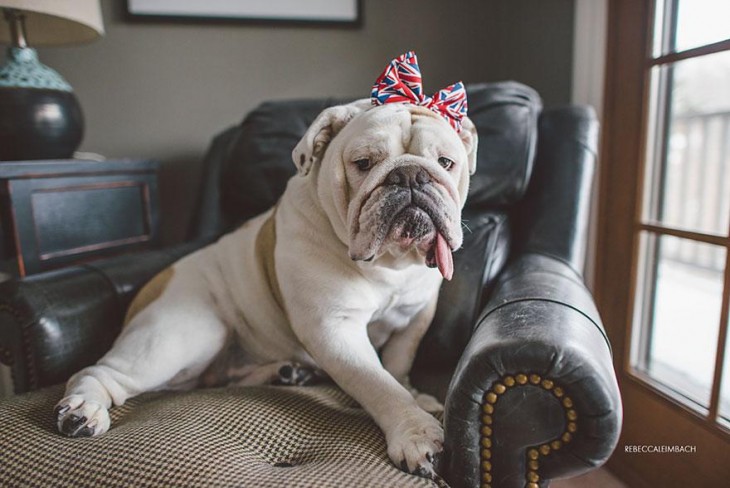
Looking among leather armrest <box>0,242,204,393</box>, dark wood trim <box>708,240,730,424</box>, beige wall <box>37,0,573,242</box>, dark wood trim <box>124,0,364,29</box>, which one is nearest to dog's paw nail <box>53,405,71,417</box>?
leather armrest <box>0,242,204,393</box>

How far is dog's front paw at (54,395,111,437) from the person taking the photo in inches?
31.8

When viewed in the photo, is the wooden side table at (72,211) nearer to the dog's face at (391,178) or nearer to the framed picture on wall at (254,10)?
the framed picture on wall at (254,10)

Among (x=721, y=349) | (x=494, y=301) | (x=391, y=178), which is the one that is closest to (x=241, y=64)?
(x=391, y=178)

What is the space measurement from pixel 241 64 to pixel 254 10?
0.68ft

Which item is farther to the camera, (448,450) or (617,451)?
(617,451)

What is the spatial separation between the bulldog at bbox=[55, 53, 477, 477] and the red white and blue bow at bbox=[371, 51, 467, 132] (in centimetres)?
1

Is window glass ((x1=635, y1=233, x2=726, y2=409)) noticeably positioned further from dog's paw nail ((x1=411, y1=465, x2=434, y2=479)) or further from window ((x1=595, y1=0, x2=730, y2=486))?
dog's paw nail ((x1=411, y1=465, x2=434, y2=479))

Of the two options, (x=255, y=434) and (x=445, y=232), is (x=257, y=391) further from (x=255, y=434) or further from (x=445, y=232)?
(x=445, y=232)

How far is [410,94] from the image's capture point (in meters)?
0.98

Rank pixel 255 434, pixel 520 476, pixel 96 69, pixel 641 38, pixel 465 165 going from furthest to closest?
pixel 96 69 → pixel 641 38 → pixel 465 165 → pixel 255 434 → pixel 520 476

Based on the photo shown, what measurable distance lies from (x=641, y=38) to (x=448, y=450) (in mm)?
1290

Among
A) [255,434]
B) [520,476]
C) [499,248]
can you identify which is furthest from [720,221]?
[255,434]

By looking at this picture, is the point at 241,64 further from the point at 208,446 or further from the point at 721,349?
the point at 721,349

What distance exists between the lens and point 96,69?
1.88m
